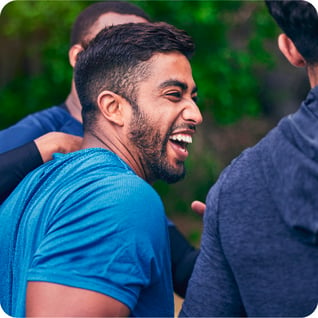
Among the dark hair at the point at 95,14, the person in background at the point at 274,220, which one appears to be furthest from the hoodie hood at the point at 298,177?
the dark hair at the point at 95,14

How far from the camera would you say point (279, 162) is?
1.95m

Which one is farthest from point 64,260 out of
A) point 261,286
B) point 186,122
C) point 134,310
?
point 186,122

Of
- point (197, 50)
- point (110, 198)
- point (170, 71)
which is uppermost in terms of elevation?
point (170, 71)

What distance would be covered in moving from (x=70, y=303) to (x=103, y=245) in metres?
0.25

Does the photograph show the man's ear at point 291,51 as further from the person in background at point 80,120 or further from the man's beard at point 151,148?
the person in background at point 80,120

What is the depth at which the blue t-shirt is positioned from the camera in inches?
81.8

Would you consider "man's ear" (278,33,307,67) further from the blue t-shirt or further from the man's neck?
the man's neck

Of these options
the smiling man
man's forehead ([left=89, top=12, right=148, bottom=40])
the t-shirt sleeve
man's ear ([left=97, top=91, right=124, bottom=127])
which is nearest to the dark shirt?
the smiling man

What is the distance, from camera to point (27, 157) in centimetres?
288

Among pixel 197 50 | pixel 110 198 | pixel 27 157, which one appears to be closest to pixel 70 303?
pixel 110 198

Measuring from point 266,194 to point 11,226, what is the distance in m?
1.16

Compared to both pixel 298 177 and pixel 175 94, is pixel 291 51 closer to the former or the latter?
pixel 298 177

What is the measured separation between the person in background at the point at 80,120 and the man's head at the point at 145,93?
24.5 inches

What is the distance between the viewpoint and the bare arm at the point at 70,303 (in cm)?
201
